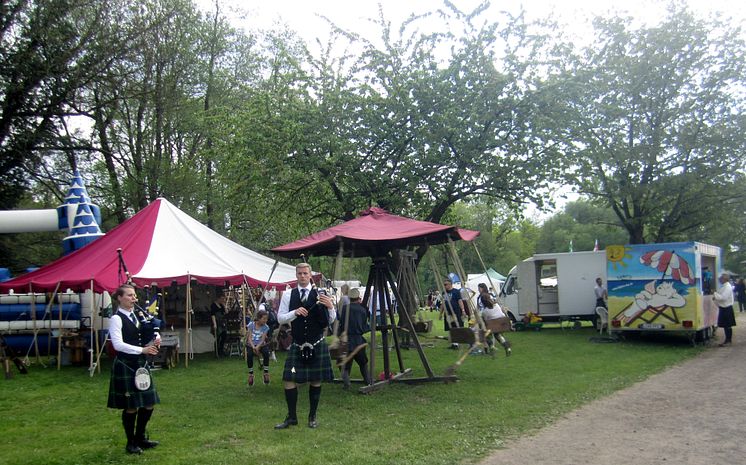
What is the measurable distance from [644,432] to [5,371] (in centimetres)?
1164

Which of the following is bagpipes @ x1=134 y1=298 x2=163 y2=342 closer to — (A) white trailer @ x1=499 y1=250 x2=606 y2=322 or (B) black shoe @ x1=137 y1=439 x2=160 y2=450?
(B) black shoe @ x1=137 y1=439 x2=160 y2=450

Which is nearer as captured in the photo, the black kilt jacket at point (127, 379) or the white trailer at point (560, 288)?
the black kilt jacket at point (127, 379)

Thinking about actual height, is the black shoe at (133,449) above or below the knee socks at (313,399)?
below

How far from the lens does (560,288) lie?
2008cm

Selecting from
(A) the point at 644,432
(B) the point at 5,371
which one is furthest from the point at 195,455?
(B) the point at 5,371

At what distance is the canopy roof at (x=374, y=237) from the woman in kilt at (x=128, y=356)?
3394mm

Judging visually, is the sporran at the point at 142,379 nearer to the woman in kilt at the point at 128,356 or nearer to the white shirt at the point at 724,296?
the woman in kilt at the point at 128,356

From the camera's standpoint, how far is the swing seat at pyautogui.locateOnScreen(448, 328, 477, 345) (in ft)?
30.6

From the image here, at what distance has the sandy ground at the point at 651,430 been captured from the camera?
231 inches

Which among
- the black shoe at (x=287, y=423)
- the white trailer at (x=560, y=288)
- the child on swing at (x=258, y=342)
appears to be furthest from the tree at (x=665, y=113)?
the black shoe at (x=287, y=423)

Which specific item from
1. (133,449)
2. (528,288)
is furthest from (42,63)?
(528,288)

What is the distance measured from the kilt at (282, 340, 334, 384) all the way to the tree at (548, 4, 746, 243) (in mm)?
13046

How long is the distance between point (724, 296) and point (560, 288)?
586 centimetres

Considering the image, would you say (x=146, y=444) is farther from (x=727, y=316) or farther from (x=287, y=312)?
(x=727, y=316)
